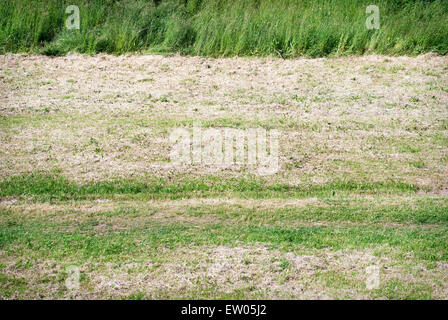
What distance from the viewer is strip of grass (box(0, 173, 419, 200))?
27.7 feet

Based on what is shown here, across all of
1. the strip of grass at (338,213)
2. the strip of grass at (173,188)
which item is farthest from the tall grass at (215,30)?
the strip of grass at (338,213)

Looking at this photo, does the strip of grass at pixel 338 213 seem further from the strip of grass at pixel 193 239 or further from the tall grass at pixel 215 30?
the tall grass at pixel 215 30

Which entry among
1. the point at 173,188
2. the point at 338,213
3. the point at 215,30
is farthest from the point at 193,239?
the point at 215,30

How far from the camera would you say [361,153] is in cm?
977

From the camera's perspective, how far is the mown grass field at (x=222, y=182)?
6.55 m

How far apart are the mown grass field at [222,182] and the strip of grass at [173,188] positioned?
3 centimetres

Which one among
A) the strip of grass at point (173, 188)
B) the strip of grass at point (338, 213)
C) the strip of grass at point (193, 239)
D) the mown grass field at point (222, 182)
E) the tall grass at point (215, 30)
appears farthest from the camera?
the tall grass at point (215, 30)

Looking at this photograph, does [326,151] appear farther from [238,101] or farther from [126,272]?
[126,272]

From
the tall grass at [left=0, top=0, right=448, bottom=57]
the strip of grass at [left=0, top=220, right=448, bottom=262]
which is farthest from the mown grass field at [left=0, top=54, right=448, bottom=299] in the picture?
the tall grass at [left=0, top=0, right=448, bottom=57]

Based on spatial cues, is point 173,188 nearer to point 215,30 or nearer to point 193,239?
point 193,239

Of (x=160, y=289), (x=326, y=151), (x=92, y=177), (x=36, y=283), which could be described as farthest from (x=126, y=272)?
(x=326, y=151)
